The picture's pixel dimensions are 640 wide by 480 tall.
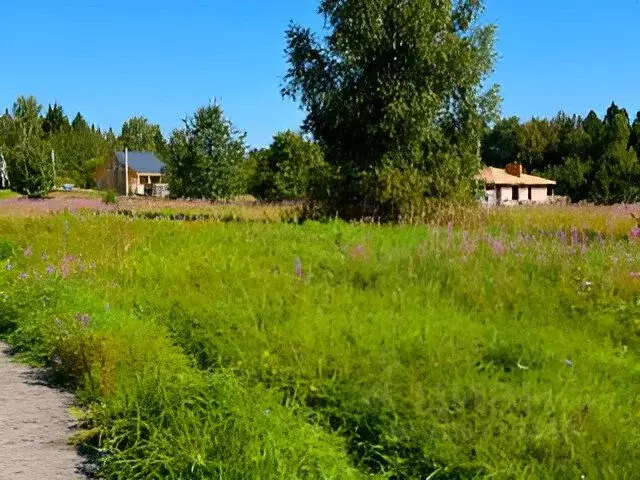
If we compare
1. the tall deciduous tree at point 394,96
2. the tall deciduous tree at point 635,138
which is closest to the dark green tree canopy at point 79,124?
the tall deciduous tree at point 635,138

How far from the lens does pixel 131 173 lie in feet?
265

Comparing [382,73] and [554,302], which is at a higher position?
[382,73]

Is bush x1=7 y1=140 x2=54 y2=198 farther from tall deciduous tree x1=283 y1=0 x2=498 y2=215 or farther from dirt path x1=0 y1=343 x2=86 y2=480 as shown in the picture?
dirt path x1=0 y1=343 x2=86 y2=480

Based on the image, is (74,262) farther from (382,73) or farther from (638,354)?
(382,73)

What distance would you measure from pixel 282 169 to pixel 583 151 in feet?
93.6

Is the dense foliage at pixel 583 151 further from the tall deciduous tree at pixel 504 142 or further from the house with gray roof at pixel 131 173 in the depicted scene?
the house with gray roof at pixel 131 173

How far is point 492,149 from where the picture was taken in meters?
76.2

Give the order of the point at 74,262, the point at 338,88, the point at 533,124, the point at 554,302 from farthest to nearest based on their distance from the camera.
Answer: the point at 533,124 → the point at 338,88 → the point at 74,262 → the point at 554,302

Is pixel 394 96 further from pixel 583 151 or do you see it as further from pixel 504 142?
pixel 504 142

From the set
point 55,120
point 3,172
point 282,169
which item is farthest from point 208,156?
point 55,120

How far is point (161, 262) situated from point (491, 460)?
6594mm

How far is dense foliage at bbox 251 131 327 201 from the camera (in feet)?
129

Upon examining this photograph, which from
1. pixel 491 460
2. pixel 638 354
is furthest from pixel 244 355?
pixel 638 354

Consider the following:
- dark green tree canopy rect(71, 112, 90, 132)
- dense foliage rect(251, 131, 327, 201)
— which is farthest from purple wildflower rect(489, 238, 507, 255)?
dark green tree canopy rect(71, 112, 90, 132)
